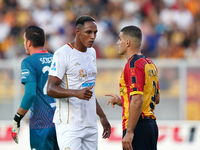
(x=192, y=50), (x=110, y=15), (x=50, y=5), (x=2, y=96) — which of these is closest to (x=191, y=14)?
(x=192, y=50)

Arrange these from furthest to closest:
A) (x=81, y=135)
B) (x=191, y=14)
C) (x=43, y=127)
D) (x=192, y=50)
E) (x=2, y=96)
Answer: (x=191, y=14), (x=192, y=50), (x=2, y=96), (x=43, y=127), (x=81, y=135)

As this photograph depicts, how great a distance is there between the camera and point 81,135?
4.80 metres

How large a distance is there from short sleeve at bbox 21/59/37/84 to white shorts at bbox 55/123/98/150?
2.45 feet

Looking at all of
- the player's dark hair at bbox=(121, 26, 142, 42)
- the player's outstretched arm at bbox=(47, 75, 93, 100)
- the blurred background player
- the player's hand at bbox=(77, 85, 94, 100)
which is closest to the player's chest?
the player's outstretched arm at bbox=(47, 75, 93, 100)

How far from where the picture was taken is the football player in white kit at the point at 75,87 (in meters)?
4.73

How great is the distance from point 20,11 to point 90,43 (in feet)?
31.1

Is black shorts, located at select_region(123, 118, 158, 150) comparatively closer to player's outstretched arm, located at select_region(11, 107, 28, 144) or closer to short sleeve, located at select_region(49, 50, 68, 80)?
short sleeve, located at select_region(49, 50, 68, 80)

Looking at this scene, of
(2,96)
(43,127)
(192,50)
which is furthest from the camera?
(192,50)

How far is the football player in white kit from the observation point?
4727 mm

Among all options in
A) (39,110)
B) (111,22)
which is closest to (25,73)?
(39,110)

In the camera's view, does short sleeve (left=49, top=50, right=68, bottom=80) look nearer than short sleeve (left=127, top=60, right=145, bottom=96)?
No

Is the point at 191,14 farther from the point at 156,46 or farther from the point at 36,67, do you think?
the point at 36,67

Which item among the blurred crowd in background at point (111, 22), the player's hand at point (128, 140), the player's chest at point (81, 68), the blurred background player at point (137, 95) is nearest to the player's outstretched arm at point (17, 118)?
the player's chest at point (81, 68)

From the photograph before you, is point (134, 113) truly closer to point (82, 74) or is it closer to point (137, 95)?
point (137, 95)
